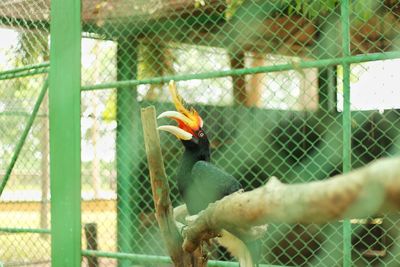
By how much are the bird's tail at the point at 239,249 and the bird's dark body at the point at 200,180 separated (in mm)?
213

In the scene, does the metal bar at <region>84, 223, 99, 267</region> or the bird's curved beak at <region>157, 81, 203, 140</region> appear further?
the metal bar at <region>84, 223, 99, 267</region>

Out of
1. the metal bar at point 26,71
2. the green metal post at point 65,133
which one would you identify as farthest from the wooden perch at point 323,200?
the metal bar at point 26,71

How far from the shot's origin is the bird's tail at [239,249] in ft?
9.46

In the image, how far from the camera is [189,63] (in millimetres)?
6426

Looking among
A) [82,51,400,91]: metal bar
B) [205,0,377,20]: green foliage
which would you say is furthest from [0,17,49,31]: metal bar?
[205,0,377,20]: green foliage

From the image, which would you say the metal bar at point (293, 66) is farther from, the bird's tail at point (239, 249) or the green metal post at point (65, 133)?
the bird's tail at point (239, 249)

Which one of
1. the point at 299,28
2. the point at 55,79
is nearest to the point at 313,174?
the point at 299,28

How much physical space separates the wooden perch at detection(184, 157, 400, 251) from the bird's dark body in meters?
1.74

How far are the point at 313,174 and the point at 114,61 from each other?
251cm

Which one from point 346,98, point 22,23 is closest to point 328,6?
point 346,98

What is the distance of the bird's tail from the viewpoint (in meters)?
2.88

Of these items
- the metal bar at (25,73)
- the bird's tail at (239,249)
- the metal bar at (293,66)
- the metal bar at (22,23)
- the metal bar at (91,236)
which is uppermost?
the metal bar at (22,23)

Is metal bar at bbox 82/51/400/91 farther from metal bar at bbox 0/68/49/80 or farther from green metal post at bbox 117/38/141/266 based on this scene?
green metal post at bbox 117/38/141/266

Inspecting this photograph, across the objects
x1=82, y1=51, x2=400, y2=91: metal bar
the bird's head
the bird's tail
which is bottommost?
the bird's tail
